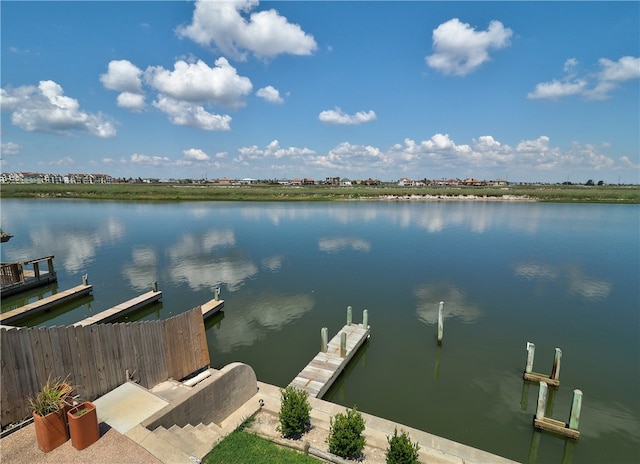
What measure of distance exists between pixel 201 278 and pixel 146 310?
6.51 metres

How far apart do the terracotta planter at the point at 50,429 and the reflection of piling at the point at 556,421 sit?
13725 millimetres

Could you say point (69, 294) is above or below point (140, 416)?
below

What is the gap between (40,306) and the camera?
20.8m

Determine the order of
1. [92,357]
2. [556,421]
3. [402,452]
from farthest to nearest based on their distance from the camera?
[556,421]
[92,357]
[402,452]

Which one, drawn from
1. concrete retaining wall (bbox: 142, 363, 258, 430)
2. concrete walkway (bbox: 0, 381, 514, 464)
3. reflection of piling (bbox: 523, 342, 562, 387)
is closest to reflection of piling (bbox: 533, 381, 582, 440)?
reflection of piling (bbox: 523, 342, 562, 387)

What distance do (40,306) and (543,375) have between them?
2877 cm

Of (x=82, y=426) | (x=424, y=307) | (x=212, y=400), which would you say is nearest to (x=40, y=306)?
(x=212, y=400)

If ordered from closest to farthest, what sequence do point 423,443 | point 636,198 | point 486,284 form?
1. point 423,443
2. point 486,284
3. point 636,198

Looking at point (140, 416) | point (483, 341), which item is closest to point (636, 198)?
point (483, 341)

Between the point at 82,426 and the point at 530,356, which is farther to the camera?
the point at 530,356

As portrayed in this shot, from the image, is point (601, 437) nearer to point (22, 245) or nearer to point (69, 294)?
point (69, 294)

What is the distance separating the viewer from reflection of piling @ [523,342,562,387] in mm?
13820

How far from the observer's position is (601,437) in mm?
11547

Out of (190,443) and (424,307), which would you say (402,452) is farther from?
(424,307)
